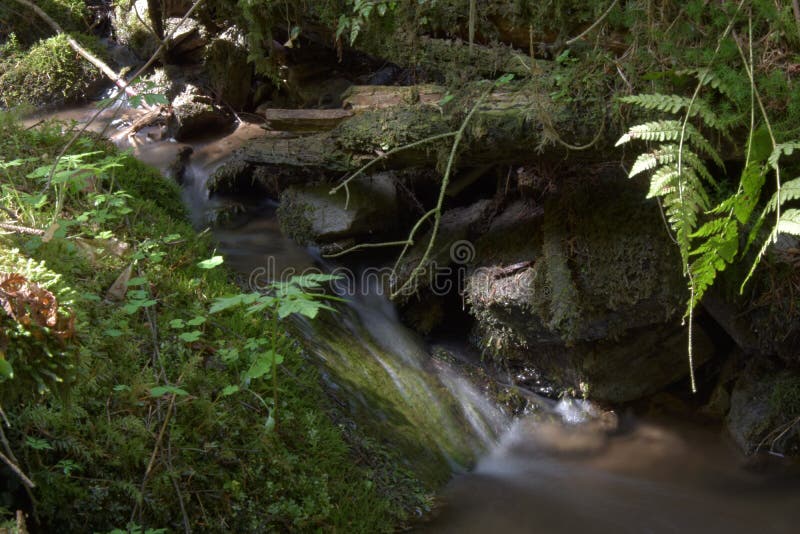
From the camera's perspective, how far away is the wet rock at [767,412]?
438 cm

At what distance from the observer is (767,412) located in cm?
445

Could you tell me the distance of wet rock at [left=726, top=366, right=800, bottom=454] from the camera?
14.4 feet

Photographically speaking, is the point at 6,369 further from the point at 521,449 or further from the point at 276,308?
the point at 521,449

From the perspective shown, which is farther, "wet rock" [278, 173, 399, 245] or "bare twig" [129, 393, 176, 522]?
"wet rock" [278, 173, 399, 245]

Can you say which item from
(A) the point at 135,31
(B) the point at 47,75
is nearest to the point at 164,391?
(B) the point at 47,75

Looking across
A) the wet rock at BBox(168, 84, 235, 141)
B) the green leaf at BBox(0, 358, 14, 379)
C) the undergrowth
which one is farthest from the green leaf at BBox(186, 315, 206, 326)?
the wet rock at BBox(168, 84, 235, 141)

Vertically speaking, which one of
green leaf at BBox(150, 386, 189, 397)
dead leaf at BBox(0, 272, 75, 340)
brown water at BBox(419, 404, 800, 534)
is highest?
dead leaf at BBox(0, 272, 75, 340)

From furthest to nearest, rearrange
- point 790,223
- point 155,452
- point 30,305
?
point 155,452
point 790,223
point 30,305

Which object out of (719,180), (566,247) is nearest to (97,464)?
(566,247)

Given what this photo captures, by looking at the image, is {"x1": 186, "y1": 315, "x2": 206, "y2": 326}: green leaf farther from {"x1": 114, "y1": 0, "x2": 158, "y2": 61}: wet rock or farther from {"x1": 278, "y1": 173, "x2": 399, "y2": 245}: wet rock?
{"x1": 114, "y1": 0, "x2": 158, "y2": 61}: wet rock

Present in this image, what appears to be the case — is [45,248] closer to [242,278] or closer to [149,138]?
[242,278]

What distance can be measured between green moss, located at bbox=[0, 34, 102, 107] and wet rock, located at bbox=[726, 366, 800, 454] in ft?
23.9

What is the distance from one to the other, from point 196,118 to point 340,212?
2814 millimetres

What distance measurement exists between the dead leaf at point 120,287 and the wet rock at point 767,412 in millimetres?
3997
